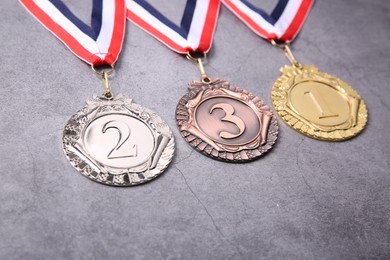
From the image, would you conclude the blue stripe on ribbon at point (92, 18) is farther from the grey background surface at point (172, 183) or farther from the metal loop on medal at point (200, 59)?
the metal loop on medal at point (200, 59)

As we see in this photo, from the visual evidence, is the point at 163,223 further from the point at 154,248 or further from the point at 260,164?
the point at 260,164

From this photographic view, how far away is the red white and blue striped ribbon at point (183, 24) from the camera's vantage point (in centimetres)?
198

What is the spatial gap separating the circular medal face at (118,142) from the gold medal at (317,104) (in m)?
0.55

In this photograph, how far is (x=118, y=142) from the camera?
1.55 meters

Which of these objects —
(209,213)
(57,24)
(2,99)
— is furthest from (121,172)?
(57,24)

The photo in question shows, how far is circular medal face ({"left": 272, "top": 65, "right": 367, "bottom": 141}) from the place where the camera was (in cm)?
184

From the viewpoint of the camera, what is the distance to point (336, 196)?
166 cm

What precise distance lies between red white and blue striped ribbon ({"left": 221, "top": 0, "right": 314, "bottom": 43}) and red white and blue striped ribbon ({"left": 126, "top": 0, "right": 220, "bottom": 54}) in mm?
146

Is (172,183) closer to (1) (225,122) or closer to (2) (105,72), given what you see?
(1) (225,122)

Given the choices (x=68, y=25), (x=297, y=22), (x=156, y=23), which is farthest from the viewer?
(x=297, y=22)

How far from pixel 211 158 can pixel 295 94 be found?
0.54 m

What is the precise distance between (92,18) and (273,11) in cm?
90

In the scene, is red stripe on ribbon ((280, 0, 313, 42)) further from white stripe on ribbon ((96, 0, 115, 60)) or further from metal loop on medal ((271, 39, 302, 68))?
white stripe on ribbon ((96, 0, 115, 60))

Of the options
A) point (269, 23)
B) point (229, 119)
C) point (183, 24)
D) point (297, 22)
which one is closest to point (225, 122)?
point (229, 119)
